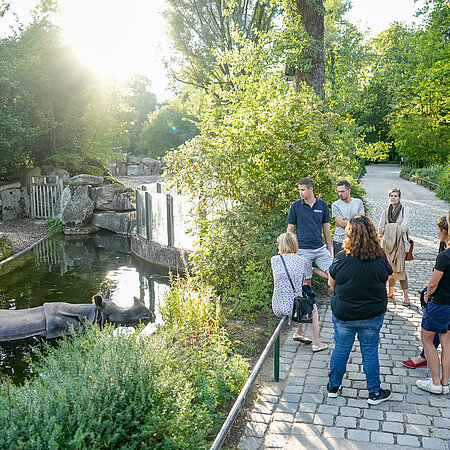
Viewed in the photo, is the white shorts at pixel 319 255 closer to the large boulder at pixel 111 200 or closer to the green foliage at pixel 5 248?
the green foliage at pixel 5 248

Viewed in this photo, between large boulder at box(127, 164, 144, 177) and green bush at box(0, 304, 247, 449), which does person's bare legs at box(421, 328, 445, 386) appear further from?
large boulder at box(127, 164, 144, 177)

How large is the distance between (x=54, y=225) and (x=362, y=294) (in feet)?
66.3

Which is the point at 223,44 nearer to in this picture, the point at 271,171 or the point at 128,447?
the point at 271,171

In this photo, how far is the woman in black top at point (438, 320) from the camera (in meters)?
4.88

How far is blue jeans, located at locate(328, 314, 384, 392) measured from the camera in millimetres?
4805

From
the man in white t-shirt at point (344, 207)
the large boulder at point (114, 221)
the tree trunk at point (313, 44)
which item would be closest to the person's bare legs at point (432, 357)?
the man in white t-shirt at point (344, 207)

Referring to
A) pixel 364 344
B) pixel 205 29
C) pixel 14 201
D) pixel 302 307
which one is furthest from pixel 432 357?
pixel 205 29

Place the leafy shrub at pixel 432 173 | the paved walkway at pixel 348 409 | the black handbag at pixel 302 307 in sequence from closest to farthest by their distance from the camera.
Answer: the paved walkway at pixel 348 409 < the black handbag at pixel 302 307 < the leafy shrub at pixel 432 173

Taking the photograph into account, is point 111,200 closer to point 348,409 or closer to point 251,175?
point 251,175

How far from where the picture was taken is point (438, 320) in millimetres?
4988

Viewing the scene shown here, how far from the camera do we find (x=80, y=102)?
28.1 meters

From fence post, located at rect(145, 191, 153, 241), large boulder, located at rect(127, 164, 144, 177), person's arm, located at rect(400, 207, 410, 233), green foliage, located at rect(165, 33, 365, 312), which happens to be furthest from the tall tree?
person's arm, located at rect(400, 207, 410, 233)

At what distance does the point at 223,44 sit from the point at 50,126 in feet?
37.3

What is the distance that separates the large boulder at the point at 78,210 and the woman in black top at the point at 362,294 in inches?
759
